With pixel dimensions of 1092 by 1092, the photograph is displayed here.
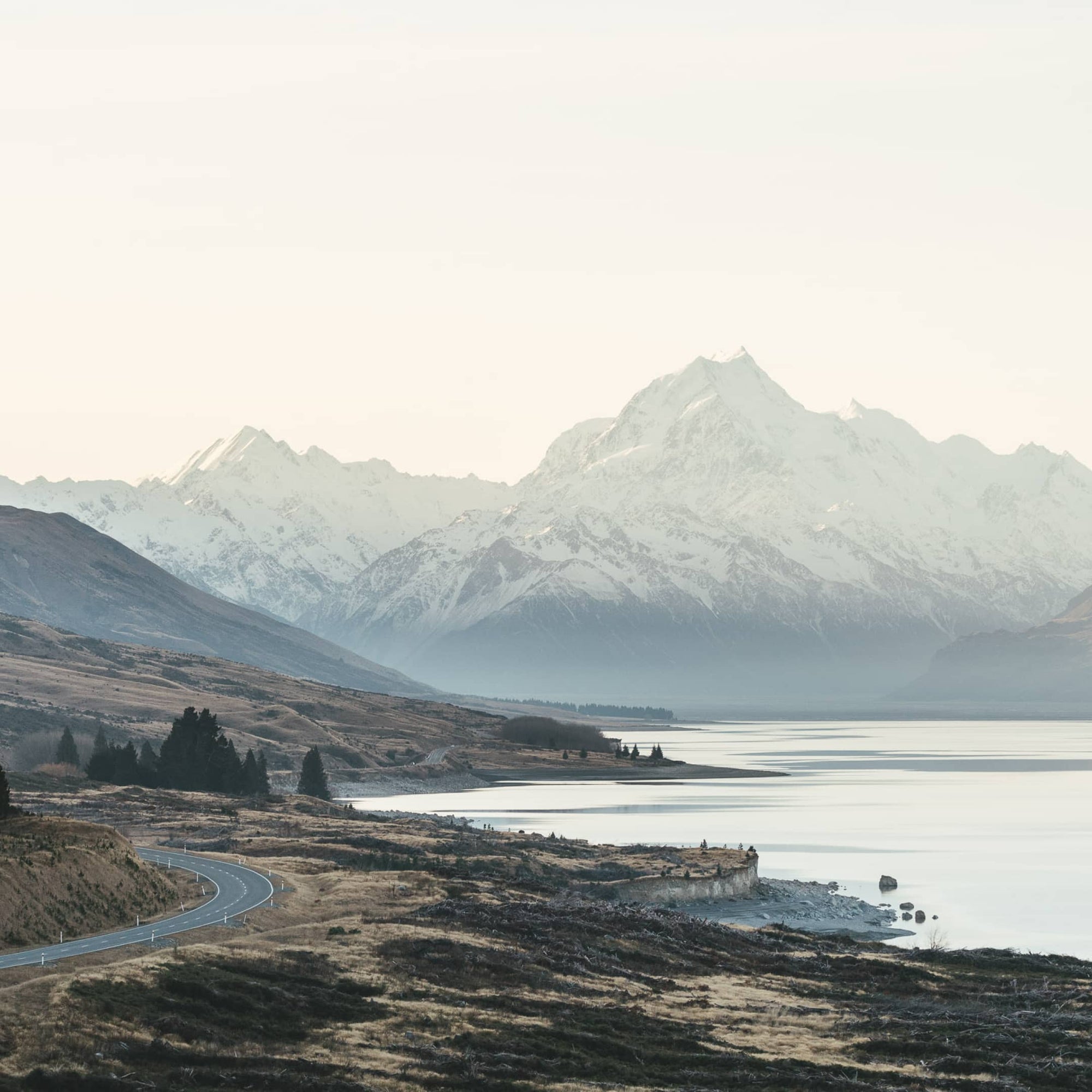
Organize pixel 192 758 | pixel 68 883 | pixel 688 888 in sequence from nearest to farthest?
pixel 68 883, pixel 688 888, pixel 192 758

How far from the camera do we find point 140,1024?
5622cm

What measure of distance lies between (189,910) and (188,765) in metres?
109

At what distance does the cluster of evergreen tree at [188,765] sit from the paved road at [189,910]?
72.0 meters

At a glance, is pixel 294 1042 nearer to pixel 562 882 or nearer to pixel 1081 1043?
pixel 1081 1043

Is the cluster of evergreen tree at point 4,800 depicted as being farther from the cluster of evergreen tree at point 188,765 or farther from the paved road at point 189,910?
the cluster of evergreen tree at point 188,765

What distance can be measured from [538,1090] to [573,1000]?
1621 centimetres

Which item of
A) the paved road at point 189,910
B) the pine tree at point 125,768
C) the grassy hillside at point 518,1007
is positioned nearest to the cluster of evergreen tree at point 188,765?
the pine tree at point 125,768

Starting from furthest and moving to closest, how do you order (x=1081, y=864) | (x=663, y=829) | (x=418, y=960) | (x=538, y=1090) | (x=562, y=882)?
(x=663, y=829) < (x=1081, y=864) < (x=562, y=882) < (x=418, y=960) < (x=538, y=1090)

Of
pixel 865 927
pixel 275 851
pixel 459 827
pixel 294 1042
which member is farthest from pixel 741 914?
pixel 294 1042

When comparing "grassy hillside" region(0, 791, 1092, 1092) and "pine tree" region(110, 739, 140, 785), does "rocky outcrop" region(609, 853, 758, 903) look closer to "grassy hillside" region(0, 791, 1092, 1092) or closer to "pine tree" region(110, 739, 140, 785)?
"grassy hillside" region(0, 791, 1092, 1092)

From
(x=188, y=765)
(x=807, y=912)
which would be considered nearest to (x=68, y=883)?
(x=807, y=912)

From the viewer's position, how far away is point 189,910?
271ft

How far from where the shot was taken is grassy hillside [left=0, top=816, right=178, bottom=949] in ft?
232

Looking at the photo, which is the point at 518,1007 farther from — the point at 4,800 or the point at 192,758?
the point at 192,758
